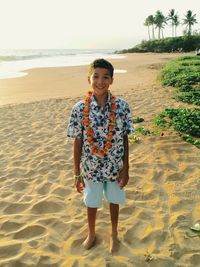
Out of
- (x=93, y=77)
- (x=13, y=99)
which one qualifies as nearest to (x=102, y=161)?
(x=93, y=77)

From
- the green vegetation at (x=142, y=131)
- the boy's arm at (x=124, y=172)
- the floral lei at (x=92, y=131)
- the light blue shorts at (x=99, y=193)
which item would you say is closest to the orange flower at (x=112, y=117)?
the floral lei at (x=92, y=131)

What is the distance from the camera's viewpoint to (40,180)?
5.09 m

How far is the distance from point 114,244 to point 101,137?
1.15m

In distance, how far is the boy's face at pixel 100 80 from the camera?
2.97 m

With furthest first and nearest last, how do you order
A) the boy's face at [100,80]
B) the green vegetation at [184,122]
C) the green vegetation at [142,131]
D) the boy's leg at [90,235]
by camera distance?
the green vegetation at [142,131]
the green vegetation at [184,122]
the boy's leg at [90,235]
the boy's face at [100,80]

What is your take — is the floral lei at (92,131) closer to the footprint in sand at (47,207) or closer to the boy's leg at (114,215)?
the boy's leg at (114,215)

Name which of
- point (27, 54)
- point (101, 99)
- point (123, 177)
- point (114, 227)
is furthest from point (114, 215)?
point (27, 54)

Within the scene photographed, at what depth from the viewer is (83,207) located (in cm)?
423

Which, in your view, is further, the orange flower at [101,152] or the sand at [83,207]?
the sand at [83,207]

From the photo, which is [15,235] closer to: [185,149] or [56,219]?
[56,219]

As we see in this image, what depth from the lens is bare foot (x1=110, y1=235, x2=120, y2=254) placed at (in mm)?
3314

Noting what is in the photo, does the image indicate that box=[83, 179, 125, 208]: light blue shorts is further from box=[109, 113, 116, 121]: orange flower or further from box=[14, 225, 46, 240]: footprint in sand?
box=[14, 225, 46, 240]: footprint in sand

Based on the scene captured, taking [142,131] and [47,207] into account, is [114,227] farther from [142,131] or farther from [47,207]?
[142,131]

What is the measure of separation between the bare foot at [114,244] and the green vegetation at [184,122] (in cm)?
313
